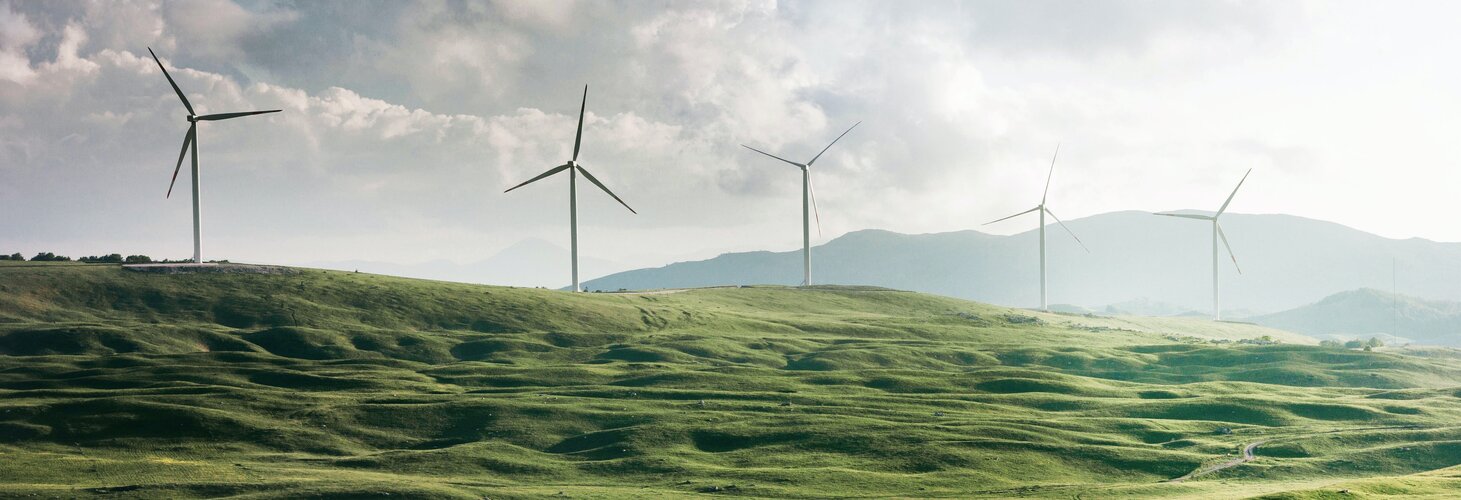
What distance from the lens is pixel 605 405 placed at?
122 meters

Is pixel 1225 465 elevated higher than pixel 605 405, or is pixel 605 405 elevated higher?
pixel 605 405

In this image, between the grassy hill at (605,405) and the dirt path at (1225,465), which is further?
the dirt path at (1225,465)

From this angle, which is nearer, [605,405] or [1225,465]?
[1225,465]

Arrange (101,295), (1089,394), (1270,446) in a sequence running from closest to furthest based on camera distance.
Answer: (1270,446), (1089,394), (101,295)

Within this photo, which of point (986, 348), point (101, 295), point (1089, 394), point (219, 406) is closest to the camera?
point (219, 406)

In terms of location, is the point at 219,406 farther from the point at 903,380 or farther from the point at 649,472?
the point at 903,380

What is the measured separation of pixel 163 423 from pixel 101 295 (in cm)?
8208

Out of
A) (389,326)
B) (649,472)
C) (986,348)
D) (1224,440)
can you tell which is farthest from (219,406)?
(986,348)

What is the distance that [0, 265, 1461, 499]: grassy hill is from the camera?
296ft

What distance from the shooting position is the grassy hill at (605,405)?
9012 cm

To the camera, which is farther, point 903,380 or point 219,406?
point 903,380

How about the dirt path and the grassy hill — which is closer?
the grassy hill

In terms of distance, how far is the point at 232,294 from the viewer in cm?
18200

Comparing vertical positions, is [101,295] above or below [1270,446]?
above
